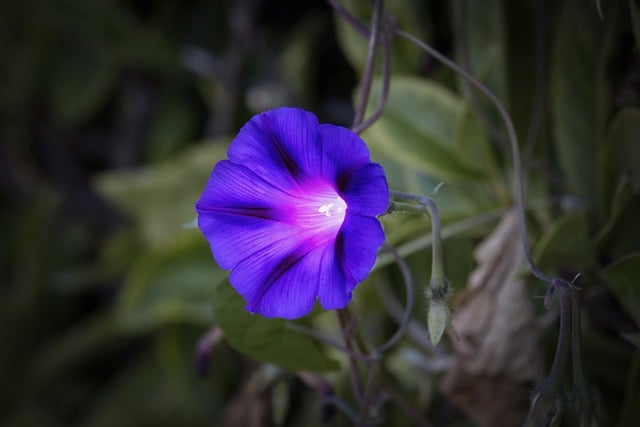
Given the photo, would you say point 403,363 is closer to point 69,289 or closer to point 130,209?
point 130,209

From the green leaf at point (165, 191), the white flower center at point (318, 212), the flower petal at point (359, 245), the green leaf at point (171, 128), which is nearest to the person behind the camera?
the flower petal at point (359, 245)

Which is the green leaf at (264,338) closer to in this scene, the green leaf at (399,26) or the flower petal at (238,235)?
the flower petal at (238,235)

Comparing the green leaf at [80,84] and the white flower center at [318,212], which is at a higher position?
the green leaf at [80,84]

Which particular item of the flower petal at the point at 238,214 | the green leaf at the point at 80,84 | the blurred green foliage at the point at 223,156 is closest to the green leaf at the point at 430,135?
the blurred green foliage at the point at 223,156

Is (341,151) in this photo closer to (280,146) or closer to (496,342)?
(280,146)

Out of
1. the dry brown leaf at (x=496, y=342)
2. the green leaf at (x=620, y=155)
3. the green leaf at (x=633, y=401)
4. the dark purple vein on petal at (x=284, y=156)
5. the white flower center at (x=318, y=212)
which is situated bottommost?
the green leaf at (x=633, y=401)

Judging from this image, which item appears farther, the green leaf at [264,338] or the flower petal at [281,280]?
the green leaf at [264,338]

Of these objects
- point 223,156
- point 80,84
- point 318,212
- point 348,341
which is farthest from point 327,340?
point 80,84

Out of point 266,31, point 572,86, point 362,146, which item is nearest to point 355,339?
point 362,146
